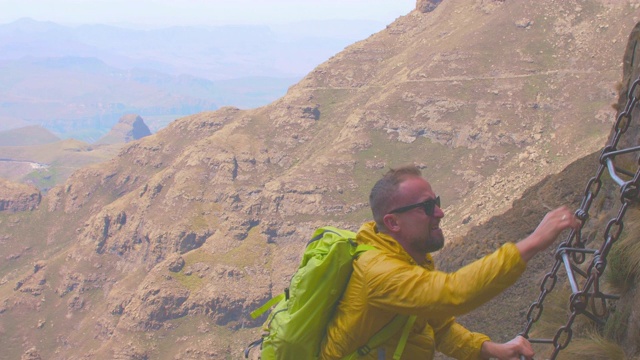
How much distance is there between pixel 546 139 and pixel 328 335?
10651 cm

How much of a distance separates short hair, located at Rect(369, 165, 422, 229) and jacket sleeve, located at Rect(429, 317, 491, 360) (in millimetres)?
1267

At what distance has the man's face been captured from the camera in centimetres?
567

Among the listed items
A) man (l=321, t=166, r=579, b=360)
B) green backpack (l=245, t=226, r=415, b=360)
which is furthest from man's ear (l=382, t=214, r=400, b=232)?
green backpack (l=245, t=226, r=415, b=360)

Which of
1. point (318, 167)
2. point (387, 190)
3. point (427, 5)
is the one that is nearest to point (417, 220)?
point (387, 190)

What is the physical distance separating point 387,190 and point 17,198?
202326 millimetres

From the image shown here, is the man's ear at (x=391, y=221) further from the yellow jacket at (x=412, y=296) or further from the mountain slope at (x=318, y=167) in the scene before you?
the mountain slope at (x=318, y=167)

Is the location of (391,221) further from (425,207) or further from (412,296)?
(412,296)

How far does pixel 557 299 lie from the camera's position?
31.8ft

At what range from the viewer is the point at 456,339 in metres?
6.25

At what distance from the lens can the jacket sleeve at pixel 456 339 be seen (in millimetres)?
6223

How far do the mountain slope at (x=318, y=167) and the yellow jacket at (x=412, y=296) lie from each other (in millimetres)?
78461

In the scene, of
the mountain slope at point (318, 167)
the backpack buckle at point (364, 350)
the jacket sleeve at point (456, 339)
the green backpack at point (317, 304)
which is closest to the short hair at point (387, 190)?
the green backpack at point (317, 304)

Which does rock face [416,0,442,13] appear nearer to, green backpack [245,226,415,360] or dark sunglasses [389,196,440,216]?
dark sunglasses [389,196,440,216]

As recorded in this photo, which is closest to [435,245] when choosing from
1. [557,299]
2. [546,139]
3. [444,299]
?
[444,299]
